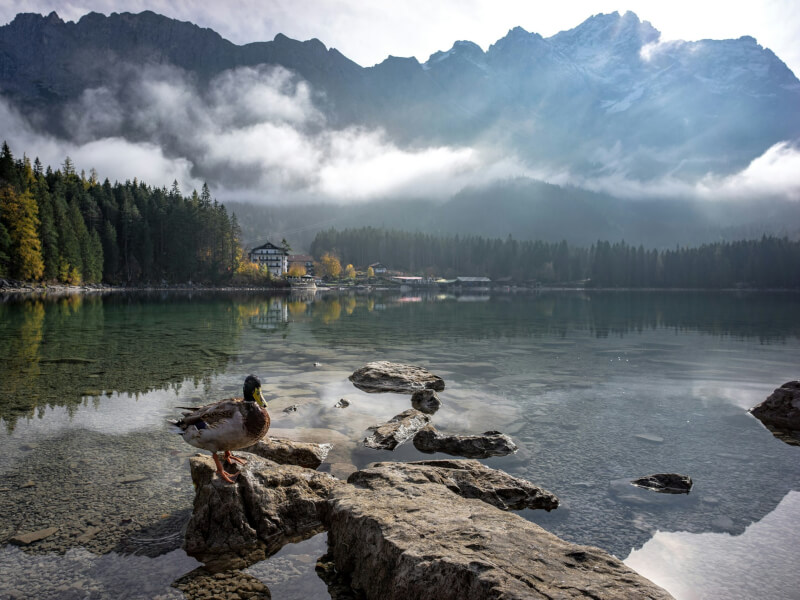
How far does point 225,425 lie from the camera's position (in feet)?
27.0

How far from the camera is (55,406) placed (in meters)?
15.6

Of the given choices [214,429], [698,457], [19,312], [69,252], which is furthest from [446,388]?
[69,252]

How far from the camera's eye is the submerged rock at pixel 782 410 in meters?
15.1

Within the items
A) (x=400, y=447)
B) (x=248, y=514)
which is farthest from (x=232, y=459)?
(x=400, y=447)

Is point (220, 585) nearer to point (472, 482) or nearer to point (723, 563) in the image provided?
point (472, 482)

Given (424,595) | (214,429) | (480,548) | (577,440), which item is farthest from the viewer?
(577,440)

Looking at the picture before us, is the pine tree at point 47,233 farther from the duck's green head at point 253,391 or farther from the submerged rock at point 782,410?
the submerged rock at point 782,410

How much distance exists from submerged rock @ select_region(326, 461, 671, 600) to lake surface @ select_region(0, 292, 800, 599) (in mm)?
940

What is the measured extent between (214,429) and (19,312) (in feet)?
187

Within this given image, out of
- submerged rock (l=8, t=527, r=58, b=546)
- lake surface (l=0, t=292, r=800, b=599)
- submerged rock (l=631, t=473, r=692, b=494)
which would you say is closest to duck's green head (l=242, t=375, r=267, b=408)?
lake surface (l=0, t=292, r=800, b=599)

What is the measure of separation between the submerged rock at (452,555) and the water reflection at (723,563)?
7.61ft

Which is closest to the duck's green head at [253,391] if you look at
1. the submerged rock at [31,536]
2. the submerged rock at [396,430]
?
the submerged rock at [31,536]

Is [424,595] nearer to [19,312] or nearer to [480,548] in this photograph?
[480,548]

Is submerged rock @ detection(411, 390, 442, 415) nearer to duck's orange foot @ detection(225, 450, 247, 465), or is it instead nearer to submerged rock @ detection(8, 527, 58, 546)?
duck's orange foot @ detection(225, 450, 247, 465)
